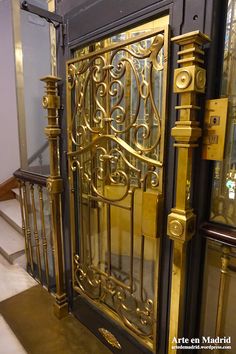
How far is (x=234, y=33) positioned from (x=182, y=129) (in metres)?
0.36

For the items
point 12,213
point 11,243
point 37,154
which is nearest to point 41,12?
point 37,154

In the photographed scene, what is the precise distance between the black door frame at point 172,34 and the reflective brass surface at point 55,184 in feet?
0.91

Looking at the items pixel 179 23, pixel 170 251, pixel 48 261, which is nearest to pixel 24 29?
pixel 179 23

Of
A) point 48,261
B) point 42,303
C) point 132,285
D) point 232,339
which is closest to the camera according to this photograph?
point 232,339

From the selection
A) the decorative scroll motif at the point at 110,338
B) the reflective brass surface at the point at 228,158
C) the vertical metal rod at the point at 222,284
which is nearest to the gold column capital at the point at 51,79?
the reflective brass surface at the point at 228,158

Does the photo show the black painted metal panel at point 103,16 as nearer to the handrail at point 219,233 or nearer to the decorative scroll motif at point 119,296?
the handrail at point 219,233

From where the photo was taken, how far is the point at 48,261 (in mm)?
1996

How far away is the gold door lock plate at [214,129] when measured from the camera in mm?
810

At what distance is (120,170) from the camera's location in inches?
46.8

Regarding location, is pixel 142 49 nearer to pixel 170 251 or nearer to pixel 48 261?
pixel 170 251

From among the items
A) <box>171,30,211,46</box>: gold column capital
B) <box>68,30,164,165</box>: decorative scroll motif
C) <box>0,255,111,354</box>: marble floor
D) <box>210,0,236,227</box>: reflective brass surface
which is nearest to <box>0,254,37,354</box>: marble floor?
<box>0,255,111,354</box>: marble floor

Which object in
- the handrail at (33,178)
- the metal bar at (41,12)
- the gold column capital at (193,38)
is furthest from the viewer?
the handrail at (33,178)

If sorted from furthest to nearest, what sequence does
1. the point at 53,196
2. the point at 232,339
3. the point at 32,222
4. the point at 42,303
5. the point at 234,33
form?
the point at 32,222 < the point at 42,303 < the point at 53,196 < the point at 232,339 < the point at 234,33

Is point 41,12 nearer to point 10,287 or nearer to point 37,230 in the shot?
point 37,230
